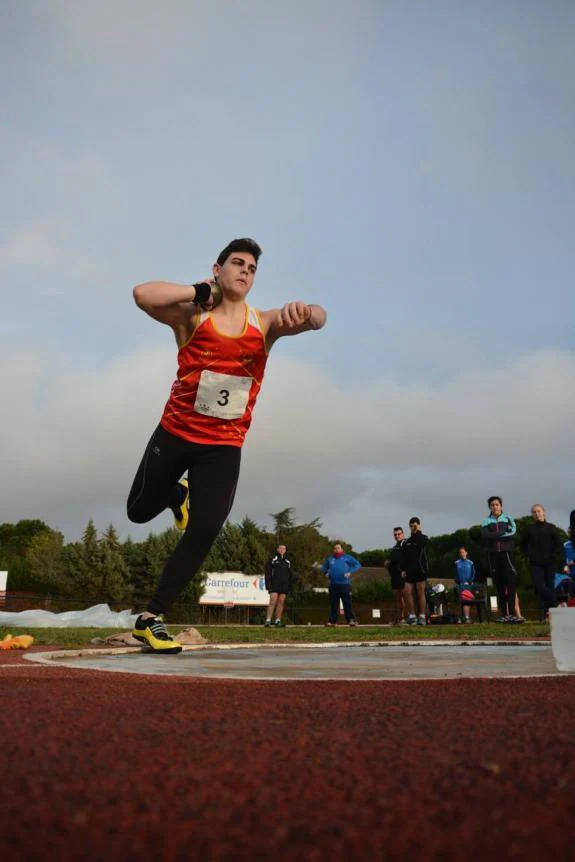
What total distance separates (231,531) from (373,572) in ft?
111

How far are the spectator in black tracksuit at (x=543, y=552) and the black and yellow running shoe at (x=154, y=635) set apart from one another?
784 cm

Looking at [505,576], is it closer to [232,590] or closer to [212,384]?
[212,384]

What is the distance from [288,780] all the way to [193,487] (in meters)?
3.70

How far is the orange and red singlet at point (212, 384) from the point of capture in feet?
15.3

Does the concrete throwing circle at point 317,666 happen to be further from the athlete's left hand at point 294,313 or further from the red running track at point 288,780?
the athlete's left hand at point 294,313

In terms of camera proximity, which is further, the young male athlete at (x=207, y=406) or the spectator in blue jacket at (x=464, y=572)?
the spectator in blue jacket at (x=464, y=572)

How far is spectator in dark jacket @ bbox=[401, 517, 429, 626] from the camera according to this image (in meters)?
13.6

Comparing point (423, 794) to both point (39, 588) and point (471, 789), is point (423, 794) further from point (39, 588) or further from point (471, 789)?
point (39, 588)

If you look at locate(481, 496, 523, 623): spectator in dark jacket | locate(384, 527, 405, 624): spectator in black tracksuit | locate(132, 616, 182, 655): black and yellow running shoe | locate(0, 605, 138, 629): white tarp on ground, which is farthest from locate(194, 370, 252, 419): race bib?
locate(384, 527, 405, 624): spectator in black tracksuit

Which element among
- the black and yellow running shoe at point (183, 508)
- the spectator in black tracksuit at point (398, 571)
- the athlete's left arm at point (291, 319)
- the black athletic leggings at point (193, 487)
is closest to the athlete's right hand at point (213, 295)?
the athlete's left arm at point (291, 319)

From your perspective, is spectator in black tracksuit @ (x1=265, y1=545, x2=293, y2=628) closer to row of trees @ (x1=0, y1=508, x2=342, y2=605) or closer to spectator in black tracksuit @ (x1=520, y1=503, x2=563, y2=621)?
spectator in black tracksuit @ (x1=520, y1=503, x2=563, y2=621)

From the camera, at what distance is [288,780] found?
1.13m

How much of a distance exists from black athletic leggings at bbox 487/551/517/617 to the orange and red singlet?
8666 mm

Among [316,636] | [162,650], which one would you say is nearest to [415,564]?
[316,636]
